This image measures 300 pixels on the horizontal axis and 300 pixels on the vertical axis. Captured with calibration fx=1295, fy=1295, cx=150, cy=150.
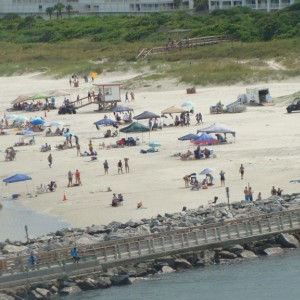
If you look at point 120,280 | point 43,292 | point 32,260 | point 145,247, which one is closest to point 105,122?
point 145,247

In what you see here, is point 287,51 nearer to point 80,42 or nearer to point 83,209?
point 80,42

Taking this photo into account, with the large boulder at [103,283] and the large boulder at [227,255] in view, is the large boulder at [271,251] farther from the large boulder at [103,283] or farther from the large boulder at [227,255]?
the large boulder at [103,283]

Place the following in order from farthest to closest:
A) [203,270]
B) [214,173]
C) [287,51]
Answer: [287,51] < [214,173] < [203,270]

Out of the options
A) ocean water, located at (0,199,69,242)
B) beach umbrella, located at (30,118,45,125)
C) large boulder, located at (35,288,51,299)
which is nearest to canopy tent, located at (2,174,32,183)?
ocean water, located at (0,199,69,242)

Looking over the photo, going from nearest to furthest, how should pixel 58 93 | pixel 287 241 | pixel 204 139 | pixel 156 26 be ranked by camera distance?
pixel 287 241
pixel 204 139
pixel 58 93
pixel 156 26

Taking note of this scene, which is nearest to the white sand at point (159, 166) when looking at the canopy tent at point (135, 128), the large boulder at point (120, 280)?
the canopy tent at point (135, 128)

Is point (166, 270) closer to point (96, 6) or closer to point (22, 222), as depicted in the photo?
point (22, 222)

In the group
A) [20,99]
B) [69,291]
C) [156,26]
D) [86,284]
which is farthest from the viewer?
[156,26]

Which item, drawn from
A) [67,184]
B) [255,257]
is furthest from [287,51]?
[255,257]
